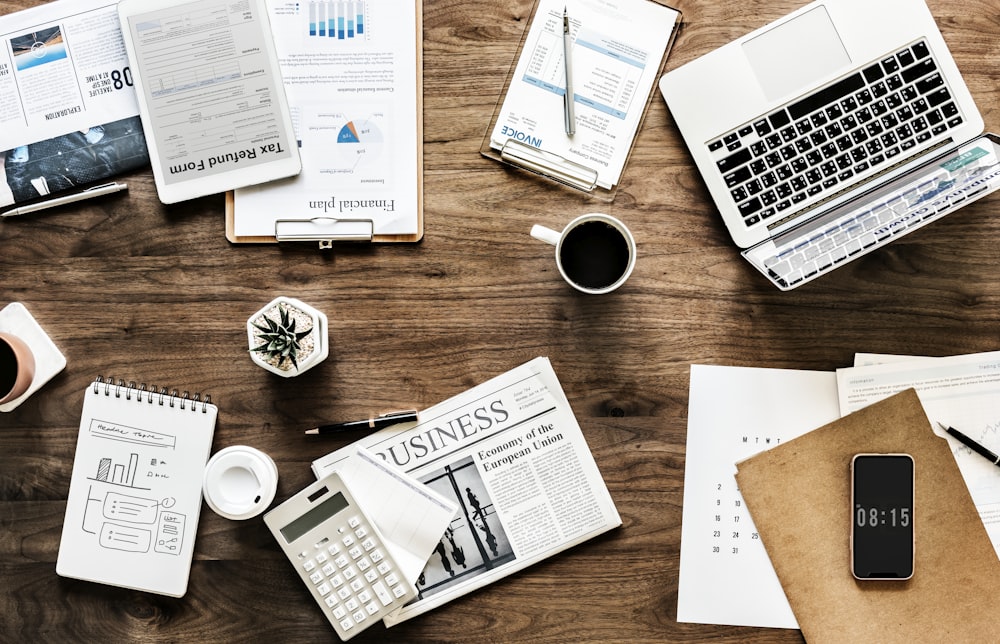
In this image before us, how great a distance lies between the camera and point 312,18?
979mm

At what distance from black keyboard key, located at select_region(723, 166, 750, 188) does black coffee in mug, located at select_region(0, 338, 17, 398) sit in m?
0.93

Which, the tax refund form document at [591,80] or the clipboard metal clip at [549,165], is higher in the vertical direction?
the tax refund form document at [591,80]

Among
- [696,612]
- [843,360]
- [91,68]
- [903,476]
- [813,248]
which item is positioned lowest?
[696,612]

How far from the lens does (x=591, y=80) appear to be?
0.98 m

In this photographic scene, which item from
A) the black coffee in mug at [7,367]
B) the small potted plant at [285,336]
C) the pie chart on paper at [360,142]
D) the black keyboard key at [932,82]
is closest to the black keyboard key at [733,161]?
the black keyboard key at [932,82]

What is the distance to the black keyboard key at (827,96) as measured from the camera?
92cm

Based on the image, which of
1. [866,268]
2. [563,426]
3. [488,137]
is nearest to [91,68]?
[488,137]

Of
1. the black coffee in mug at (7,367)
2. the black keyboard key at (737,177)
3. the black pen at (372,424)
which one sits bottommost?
the black pen at (372,424)

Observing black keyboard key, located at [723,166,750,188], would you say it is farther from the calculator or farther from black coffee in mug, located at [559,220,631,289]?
the calculator

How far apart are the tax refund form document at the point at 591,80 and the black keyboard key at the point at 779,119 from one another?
0.16 metres

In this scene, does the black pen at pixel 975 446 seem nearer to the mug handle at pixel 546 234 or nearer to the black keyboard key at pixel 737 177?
the black keyboard key at pixel 737 177

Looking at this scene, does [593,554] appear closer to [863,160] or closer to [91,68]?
[863,160]

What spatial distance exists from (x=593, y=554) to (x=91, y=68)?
0.92m

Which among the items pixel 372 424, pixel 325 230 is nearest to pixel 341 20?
pixel 325 230
